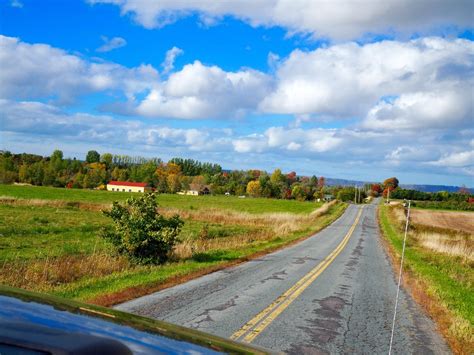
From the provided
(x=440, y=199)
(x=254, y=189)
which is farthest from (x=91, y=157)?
(x=440, y=199)

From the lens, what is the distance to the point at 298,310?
8961 millimetres

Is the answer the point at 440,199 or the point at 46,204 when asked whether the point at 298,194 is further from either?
the point at 46,204

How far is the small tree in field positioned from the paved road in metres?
2.56

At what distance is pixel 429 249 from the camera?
26750mm

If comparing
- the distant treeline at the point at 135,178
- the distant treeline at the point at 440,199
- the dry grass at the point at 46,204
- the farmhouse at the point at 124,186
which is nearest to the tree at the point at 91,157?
the distant treeline at the point at 135,178

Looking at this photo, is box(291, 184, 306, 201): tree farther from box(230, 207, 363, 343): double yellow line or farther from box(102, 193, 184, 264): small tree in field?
box(230, 207, 363, 343): double yellow line

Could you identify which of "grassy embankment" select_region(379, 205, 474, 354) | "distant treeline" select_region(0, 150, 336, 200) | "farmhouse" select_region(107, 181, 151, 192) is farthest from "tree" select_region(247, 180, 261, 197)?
"grassy embankment" select_region(379, 205, 474, 354)

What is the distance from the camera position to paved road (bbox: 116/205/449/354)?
7.11m

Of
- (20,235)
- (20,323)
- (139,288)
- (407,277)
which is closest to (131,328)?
(20,323)

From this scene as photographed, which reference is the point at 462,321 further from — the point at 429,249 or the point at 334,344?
the point at 429,249

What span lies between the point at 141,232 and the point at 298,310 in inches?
278

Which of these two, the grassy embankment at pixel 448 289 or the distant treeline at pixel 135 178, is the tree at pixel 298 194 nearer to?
the distant treeline at pixel 135 178

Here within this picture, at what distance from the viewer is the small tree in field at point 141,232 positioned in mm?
14289

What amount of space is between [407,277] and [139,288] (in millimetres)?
10456
